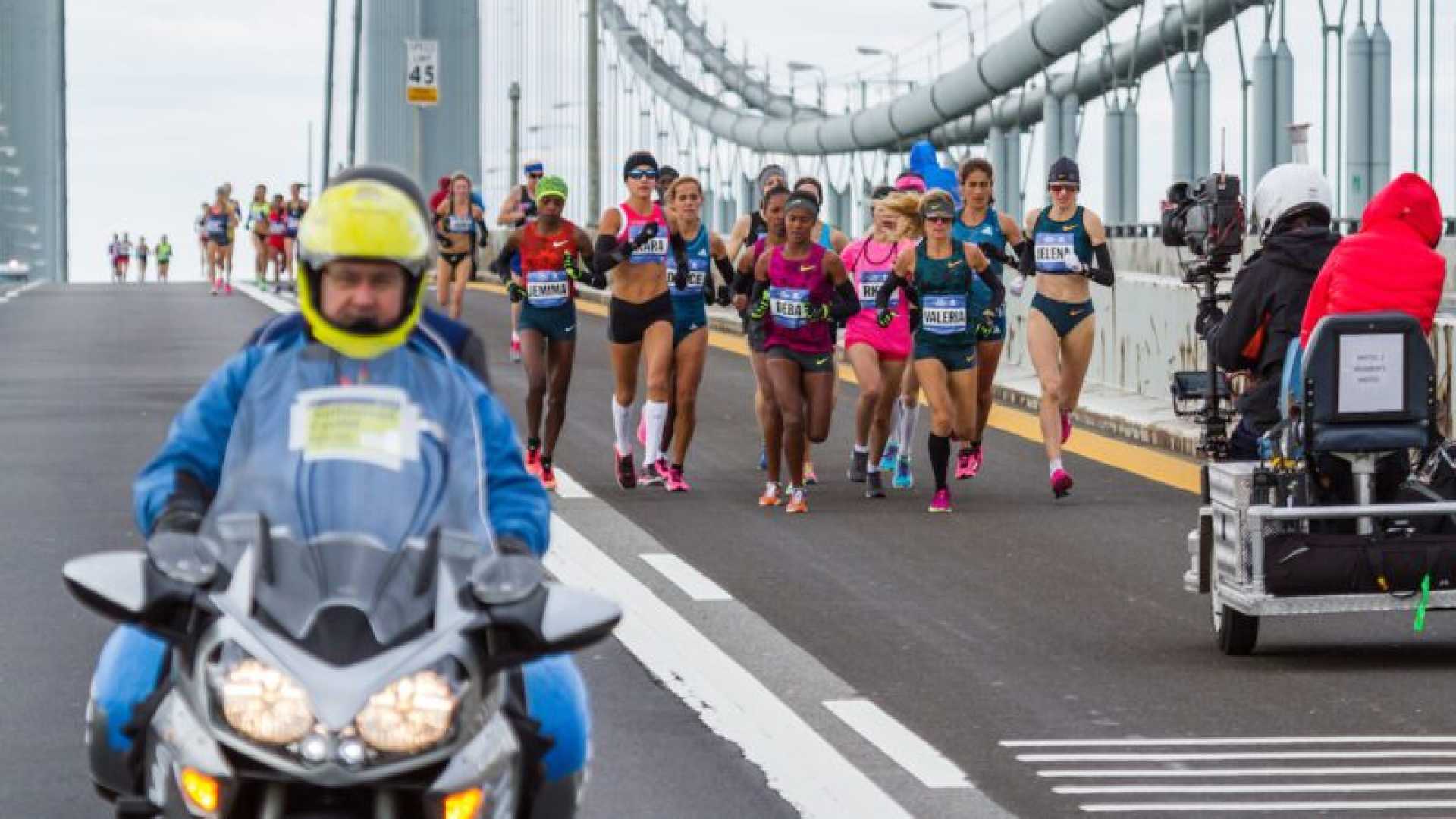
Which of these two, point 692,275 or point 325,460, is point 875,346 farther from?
point 325,460

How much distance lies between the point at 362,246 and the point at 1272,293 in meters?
6.64

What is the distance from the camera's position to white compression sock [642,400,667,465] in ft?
57.2

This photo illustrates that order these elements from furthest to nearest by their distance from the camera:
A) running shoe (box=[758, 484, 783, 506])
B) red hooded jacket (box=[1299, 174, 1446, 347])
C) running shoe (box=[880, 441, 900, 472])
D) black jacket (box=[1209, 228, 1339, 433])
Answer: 1. running shoe (box=[880, 441, 900, 472])
2. running shoe (box=[758, 484, 783, 506])
3. black jacket (box=[1209, 228, 1339, 433])
4. red hooded jacket (box=[1299, 174, 1446, 347])

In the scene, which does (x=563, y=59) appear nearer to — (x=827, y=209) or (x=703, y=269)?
(x=827, y=209)

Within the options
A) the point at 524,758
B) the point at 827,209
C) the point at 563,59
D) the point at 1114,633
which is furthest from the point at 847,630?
the point at 563,59

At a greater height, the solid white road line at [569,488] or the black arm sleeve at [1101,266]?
the black arm sleeve at [1101,266]

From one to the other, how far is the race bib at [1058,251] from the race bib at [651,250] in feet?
6.59

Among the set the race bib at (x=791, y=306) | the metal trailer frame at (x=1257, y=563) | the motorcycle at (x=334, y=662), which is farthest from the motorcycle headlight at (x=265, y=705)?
the race bib at (x=791, y=306)

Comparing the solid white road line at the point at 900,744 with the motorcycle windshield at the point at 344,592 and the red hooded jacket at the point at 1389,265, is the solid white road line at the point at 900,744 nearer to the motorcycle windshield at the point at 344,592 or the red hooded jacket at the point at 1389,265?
the red hooded jacket at the point at 1389,265

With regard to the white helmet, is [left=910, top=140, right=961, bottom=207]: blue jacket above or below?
above

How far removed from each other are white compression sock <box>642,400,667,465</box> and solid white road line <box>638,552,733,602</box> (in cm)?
368

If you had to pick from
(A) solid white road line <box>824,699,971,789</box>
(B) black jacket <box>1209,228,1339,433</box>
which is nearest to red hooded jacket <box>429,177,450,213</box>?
(B) black jacket <box>1209,228,1339,433</box>

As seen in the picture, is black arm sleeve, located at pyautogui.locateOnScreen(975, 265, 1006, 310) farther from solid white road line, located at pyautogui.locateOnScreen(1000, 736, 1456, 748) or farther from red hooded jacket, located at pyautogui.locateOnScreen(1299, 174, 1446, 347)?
solid white road line, located at pyautogui.locateOnScreen(1000, 736, 1456, 748)

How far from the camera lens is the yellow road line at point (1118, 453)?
1781cm
